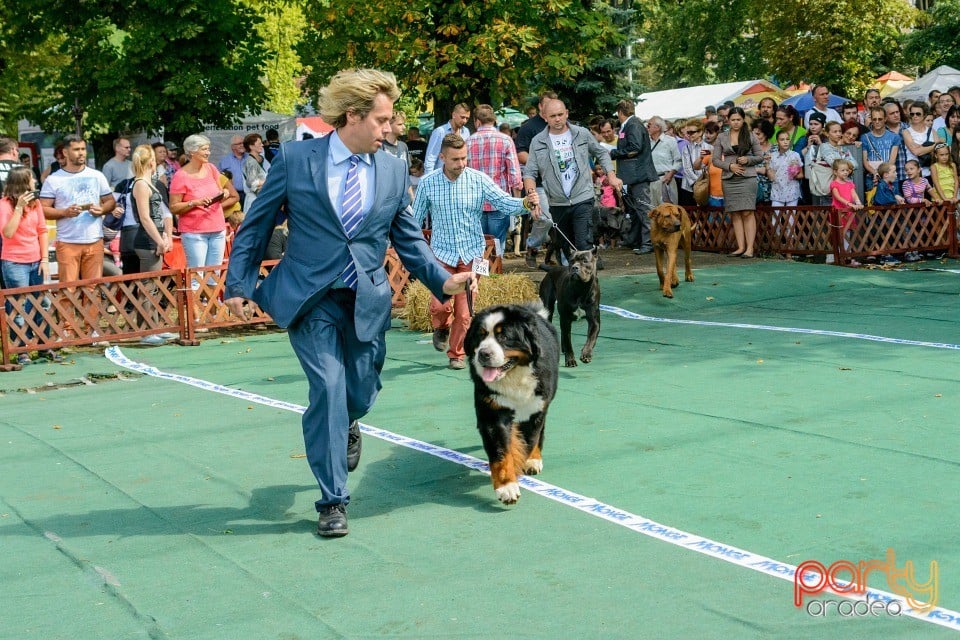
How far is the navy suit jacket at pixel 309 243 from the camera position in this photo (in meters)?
5.82

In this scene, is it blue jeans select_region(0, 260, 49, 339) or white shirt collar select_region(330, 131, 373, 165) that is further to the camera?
blue jeans select_region(0, 260, 49, 339)

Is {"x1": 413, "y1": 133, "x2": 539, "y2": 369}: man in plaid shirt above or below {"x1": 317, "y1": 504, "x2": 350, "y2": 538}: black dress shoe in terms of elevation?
above

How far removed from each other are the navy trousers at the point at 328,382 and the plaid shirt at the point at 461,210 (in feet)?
15.2

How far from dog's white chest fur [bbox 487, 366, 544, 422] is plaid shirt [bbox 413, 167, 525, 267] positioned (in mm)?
4215

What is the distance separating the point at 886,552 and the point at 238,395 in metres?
6.10

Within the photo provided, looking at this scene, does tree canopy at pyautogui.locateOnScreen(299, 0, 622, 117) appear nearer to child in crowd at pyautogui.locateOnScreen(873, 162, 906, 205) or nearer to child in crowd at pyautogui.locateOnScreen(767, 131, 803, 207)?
child in crowd at pyautogui.locateOnScreen(767, 131, 803, 207)

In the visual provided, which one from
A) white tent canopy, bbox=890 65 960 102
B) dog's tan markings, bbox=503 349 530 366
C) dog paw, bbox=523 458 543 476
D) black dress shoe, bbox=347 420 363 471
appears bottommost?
dog paw, bbox=523 458 543 476

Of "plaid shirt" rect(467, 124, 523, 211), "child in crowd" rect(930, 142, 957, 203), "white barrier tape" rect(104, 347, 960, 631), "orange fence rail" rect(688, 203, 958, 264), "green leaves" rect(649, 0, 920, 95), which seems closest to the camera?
"white barrier tape" rect(104, 347, 960, 631)

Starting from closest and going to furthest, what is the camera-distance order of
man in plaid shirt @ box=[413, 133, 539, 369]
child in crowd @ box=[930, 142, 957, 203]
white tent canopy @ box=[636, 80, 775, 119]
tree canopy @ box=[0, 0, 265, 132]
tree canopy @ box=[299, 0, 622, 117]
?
man in plaid shirt @ box=[413, 133, 539, 369] < child in crowd @ box=[930, 142, 957, 203] < tree canopy @ box=[299, 0, 622, 117] < tree canopy @ box=[0, 0, 265, 132] < white tent canopy @ box=[636, 80, 775, 119]

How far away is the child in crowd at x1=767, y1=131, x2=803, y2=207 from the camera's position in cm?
1803

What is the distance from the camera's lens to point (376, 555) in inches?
218

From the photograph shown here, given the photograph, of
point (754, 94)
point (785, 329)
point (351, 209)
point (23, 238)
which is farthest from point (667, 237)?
point (754, 94)

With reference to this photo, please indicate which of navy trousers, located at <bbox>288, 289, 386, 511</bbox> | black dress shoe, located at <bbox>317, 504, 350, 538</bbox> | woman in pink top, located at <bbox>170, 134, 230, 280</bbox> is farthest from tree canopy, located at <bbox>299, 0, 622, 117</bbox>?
black dress shoe, located at <bbox>317, 504, 350, 538</bbox>

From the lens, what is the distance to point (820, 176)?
17.8 metres
